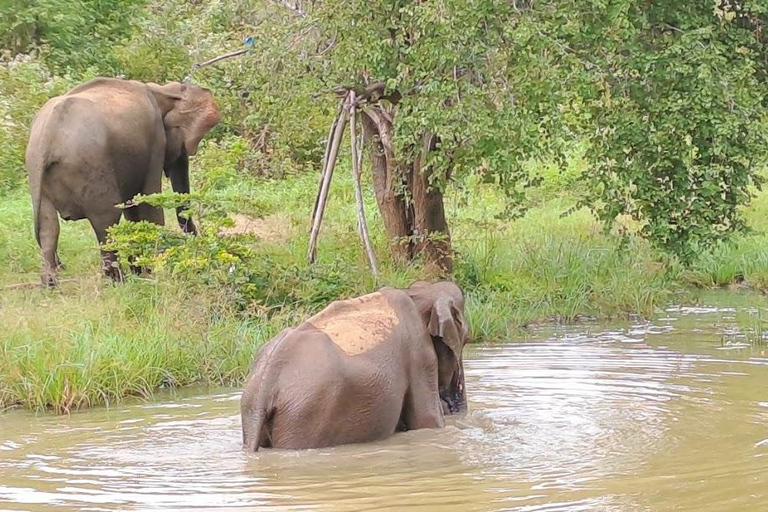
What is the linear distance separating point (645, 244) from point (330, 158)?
4447 millimetres

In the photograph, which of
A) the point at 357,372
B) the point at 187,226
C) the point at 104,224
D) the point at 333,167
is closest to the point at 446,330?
the point at 357,372

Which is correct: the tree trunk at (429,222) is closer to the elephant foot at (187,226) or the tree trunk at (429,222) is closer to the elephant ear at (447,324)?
the elephant foot at (187,226)

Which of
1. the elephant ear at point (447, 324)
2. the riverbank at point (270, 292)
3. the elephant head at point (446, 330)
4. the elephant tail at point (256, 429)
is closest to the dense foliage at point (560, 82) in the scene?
the riverbank at point (270, 292)

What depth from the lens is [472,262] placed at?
14102mm

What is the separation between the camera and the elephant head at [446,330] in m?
7.64

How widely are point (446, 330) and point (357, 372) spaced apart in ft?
2.42

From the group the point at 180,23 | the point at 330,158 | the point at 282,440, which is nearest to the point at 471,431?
the point at 282,440

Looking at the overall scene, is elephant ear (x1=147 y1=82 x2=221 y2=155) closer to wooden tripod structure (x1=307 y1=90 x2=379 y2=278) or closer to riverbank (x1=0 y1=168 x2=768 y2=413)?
riverbank (x1=0 y1=168 x2=768 y2=413)

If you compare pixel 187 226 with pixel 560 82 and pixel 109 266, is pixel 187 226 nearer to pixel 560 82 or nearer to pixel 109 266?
pixel 109 266

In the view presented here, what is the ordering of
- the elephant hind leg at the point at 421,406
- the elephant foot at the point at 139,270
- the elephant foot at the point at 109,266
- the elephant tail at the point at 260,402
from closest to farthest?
the elephant tail at the point at 260,402, the elephant hind leg at the point at 421,406, the elephant foot at the point at 139,270, the elephant foot at the point at 109,266

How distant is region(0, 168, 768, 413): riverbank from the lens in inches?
369

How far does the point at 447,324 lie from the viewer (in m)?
7.61

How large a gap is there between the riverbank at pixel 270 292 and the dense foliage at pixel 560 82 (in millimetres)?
930

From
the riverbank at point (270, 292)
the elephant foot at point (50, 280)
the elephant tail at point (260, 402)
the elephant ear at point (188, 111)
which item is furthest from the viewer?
the elephant ear at point (188, 111)
